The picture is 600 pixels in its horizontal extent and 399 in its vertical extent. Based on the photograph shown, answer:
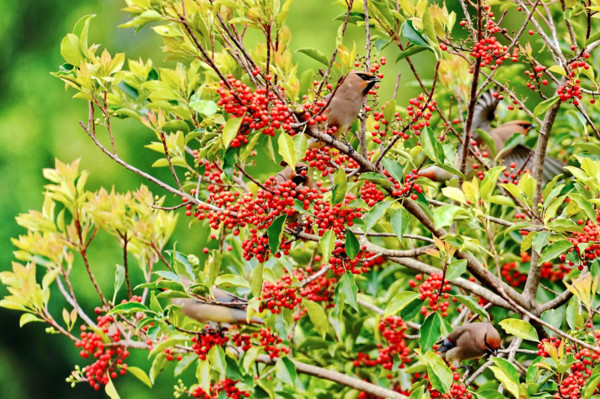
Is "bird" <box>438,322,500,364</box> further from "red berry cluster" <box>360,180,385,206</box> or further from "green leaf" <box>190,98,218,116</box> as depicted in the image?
"green leaf" <box>190,98,218,116</box>

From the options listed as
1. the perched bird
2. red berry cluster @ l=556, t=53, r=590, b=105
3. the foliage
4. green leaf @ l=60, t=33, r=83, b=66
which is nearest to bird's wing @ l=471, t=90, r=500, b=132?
the foliage

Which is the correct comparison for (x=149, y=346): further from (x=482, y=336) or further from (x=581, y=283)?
(x=581, y=283)

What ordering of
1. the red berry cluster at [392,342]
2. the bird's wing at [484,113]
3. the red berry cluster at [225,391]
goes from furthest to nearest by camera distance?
the bird's wing at [484,113]
the red berry cluster at [392,342]
the red berry cluster at [225,391]

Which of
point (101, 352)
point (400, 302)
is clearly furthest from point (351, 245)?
point (101, 352)

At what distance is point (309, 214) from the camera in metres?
1.94

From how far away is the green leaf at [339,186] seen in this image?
183 centimetres

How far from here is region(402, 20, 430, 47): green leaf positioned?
185cm

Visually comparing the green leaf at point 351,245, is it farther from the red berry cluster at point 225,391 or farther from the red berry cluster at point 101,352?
the red berry cluster at point 101,352

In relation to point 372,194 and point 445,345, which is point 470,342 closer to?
point 445,345

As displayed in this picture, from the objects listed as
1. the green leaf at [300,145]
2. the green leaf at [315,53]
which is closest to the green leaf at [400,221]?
the green leaf at [300,145]

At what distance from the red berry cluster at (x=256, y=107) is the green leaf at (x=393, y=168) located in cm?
31

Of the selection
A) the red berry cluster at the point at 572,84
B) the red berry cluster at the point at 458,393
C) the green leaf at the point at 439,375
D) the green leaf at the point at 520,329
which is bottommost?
the red berry cluster at the point at 458,393

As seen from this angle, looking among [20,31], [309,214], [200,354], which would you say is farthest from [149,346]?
[20,31]

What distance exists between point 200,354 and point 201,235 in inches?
114
